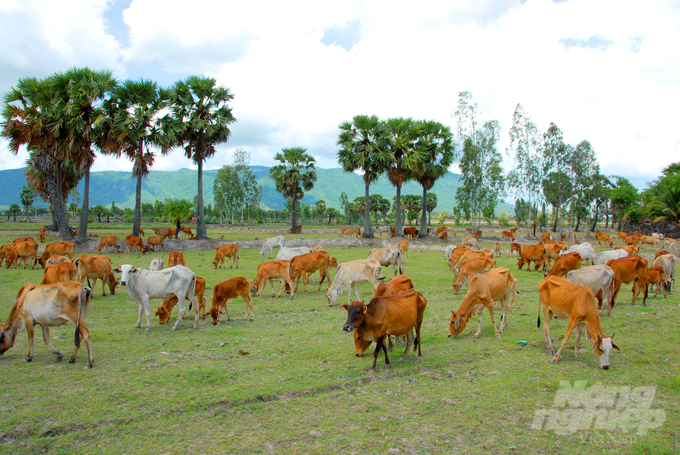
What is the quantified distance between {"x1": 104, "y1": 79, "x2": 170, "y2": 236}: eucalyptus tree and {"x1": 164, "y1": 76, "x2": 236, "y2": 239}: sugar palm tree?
1374 millimetres

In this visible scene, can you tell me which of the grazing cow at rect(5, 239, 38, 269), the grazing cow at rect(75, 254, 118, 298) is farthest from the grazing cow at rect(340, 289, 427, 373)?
the grazing cow at rect(5, 239, 38, 269)

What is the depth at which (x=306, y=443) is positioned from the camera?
4816 mm

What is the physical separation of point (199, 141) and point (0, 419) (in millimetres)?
35400

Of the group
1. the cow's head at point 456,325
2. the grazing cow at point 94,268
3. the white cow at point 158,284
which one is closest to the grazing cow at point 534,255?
the cow's head at point 456,325

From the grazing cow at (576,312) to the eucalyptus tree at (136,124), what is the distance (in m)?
31.8

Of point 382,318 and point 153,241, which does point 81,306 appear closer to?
point 382,318

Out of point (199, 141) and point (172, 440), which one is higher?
point (199, 141)

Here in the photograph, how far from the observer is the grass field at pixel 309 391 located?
4855 mm

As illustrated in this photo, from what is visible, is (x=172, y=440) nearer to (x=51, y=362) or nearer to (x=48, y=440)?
(x=48, y=440)

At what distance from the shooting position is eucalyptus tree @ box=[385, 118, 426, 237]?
145 ft

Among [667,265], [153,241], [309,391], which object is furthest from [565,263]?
[153,241]

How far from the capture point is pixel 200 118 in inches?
1464

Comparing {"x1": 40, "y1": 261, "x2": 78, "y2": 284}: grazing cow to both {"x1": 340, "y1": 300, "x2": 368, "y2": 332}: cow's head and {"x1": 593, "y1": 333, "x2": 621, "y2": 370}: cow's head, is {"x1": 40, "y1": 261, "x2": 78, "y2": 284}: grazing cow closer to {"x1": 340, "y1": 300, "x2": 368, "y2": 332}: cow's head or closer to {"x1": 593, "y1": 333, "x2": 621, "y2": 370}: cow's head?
{"x1": 340, "y1": 300, "x2": 368, "y2": 332}: cow's head

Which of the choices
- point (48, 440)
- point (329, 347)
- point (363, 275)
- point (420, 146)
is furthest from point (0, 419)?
point (420, 146)
